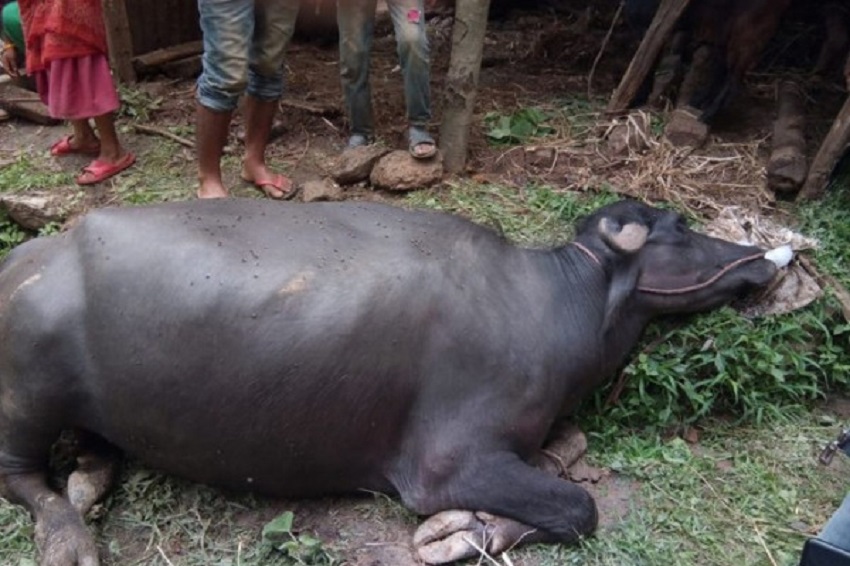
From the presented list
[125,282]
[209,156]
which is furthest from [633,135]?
[125,282]

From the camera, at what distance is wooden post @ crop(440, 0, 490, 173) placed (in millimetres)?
4965

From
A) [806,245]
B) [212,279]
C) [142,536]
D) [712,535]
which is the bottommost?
[142,536]

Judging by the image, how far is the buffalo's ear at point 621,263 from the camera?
12.0ft

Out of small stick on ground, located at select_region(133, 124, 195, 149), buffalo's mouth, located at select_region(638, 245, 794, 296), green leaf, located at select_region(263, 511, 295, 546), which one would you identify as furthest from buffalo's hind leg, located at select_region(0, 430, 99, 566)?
small stick on ground, located at select_region(133, 124, 195, 149)

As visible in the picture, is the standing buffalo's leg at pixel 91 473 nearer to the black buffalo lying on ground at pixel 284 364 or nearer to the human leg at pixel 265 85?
the black buffalo lying on ground at pixel 284 364

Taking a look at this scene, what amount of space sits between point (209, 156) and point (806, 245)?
2881 mm

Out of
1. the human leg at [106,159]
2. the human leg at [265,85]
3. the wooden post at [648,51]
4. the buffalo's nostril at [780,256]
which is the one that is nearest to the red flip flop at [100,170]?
the human leg at [106,159]

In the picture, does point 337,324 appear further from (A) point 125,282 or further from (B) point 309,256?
(A) point 125,282

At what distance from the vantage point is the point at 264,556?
326 cm

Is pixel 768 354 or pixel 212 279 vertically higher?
pixel 212 279

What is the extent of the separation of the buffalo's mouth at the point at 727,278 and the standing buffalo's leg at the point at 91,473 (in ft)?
7.10

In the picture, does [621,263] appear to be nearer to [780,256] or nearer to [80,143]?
[780,256]

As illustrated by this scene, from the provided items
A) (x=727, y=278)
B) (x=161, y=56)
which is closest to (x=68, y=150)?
(x=161, y=56)

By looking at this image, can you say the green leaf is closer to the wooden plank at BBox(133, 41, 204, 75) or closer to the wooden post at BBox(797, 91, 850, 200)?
the wooden post at BBox(797, 91, 850, 200)
